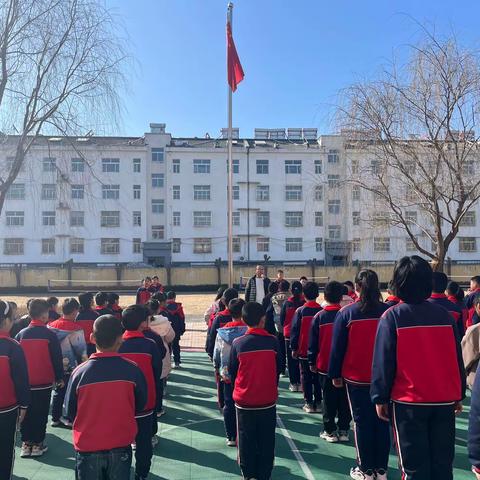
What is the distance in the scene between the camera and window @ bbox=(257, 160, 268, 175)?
42.0m

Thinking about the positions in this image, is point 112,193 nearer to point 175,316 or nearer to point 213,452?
point 175,316

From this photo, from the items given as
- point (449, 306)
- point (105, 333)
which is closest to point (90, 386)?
point (105, 333)

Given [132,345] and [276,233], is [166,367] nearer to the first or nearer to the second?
[132,345]

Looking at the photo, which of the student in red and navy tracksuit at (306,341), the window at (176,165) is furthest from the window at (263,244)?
the student in red and navy tracksuit at (306,341)

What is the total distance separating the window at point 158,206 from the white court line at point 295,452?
36662mm

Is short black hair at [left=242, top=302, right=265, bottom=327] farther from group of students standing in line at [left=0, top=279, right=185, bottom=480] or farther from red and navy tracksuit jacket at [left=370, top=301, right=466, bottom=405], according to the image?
red and navy tracksuit jacket at [left=370, top=301, right=466, bottom=405]

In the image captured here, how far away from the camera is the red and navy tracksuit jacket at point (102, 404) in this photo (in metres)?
3.00

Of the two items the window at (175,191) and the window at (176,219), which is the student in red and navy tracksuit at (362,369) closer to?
the window at (176,219)

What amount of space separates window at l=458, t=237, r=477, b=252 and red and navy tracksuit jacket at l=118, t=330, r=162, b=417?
42.6 meters

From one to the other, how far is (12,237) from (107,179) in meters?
9.44

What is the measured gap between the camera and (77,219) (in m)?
40.9

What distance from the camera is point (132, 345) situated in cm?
408

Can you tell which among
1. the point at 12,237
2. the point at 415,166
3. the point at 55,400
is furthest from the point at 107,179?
the point at 55,400

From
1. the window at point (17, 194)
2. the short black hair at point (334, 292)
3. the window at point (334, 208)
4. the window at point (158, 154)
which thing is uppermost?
the window at point (158, 154)
